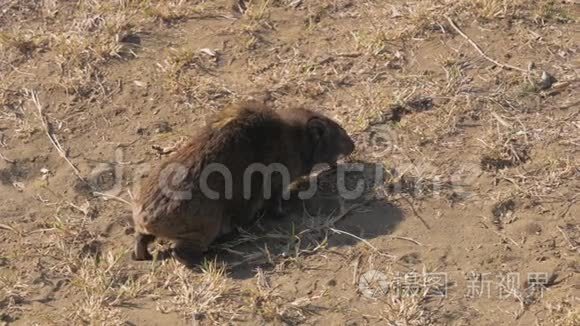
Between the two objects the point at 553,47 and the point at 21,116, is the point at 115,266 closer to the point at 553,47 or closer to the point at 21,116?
the point at 21,116

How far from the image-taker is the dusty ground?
5.68 meters

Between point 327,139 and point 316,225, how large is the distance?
0.72 metres

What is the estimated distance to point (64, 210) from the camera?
6.43 m

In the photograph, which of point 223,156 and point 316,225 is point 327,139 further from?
point 223,156

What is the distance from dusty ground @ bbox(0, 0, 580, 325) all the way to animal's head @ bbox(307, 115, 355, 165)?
0.89ft

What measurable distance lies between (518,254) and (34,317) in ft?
10.5

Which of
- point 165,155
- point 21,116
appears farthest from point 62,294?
point 21,116

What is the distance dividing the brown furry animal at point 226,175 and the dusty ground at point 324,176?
0.20m

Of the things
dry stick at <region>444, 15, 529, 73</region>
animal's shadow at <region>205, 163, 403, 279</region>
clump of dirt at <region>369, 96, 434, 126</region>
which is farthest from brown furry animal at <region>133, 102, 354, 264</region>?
dry stick at <region>444, 15, 529, 73</region>

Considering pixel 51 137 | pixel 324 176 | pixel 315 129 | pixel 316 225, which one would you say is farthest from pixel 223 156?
pixel 51 137

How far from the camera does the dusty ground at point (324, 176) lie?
5680 mm

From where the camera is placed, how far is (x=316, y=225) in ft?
20.6

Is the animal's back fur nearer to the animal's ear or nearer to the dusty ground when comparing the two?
the animal's ear

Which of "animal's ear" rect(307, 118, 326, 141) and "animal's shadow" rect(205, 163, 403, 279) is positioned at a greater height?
"animal's ear" rect(307, 118, 326, 141)
